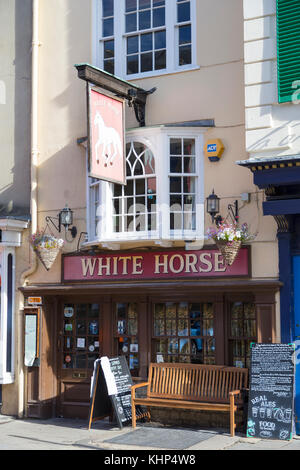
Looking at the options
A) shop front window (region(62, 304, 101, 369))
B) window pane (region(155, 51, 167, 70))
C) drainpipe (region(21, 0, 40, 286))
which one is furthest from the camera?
drainpipe (region(21, 0, 40, 286))

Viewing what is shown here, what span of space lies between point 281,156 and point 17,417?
23.6ft

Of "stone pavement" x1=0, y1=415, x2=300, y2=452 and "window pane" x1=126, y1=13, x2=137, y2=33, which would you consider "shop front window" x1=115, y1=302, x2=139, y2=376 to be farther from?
"window pane" x1=126, y1=13, x2=137, y2=33

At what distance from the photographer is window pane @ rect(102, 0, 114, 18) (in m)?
13.1

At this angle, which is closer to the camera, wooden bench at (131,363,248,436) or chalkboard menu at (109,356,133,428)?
wooden bench at (131,363,248,436)

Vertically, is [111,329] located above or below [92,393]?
above

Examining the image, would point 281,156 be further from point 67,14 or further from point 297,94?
point 67,14

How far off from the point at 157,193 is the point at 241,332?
280 centimetres

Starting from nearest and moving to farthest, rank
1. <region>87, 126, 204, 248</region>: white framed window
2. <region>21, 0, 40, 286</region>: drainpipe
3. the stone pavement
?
the stone pavement < <region>87, 126, 204, 248</region>: white framed window < <region>21, 0, 40, 286</region>: drainpipe

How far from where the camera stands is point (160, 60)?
41.0ft

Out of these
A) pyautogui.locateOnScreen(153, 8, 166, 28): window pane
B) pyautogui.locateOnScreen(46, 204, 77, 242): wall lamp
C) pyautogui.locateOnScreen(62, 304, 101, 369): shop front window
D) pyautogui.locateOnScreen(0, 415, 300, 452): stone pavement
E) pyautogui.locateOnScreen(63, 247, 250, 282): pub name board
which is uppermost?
pyautogui.locateOnScreen(153, 8, 166, 28): window pane

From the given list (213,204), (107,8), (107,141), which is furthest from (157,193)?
(107,8)

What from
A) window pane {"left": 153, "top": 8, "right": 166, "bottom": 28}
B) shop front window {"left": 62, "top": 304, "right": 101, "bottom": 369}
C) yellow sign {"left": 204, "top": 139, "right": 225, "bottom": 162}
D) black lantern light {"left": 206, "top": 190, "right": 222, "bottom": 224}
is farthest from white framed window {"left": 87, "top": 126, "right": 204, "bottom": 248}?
window pane {"left": 153, "top": 8, "right": 166, "bottom": 28}

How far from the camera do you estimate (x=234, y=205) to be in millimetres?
11516

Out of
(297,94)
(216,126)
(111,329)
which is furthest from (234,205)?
(111,329)
